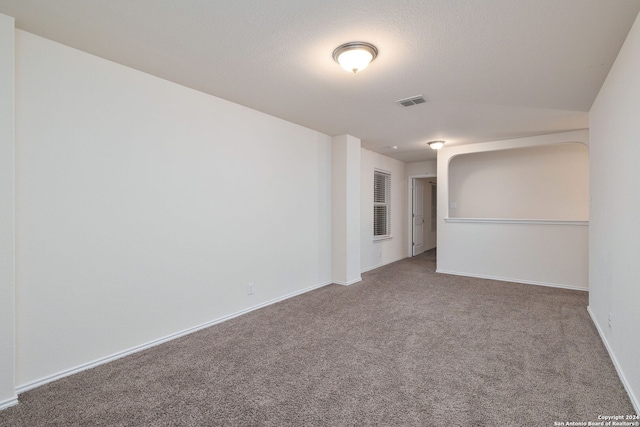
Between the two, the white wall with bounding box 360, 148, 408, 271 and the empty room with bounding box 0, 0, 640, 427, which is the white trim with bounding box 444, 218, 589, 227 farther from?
the white wall with bounding box 360, 148, 408, 271

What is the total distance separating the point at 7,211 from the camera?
1828 millimetres

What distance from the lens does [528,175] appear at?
220 inches

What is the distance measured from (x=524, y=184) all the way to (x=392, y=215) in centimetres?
259

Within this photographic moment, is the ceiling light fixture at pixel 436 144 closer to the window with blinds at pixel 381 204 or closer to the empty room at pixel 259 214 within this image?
the empty room at pixel 259 214

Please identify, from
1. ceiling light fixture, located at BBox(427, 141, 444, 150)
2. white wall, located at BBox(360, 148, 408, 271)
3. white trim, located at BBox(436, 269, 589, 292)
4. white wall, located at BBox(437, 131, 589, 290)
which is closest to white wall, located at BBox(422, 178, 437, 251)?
white wall, located at BBox(360, 148, 408, 271)

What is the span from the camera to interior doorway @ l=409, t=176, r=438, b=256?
7328 millimetres

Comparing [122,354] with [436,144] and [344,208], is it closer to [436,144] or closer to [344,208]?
[344,208]

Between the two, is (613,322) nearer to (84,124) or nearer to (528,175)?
(528,175)

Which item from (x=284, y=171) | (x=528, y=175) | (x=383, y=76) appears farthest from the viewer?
(x=528, y=175)

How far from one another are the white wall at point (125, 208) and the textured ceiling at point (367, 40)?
0.91 ft

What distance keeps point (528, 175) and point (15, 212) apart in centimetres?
708

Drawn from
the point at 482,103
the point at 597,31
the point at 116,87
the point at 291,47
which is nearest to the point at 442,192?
the point at 482,103

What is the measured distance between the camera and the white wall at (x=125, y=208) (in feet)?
6.64

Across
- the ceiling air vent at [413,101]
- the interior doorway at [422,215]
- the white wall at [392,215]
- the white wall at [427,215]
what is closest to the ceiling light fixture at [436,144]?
the white wall at [392,215]
